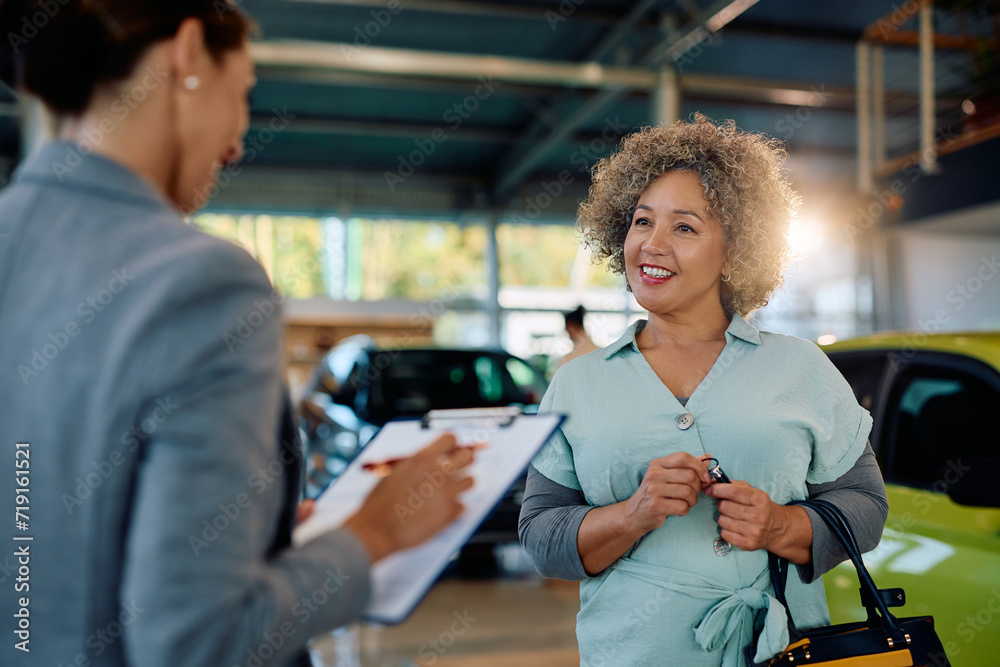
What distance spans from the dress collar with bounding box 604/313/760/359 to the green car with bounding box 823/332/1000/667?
743mm

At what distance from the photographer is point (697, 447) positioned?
1270 mm

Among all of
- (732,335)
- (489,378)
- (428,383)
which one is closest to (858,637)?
(732,335)

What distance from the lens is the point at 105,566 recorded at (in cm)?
60

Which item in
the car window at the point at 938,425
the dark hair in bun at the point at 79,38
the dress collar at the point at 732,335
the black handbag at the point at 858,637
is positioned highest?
the dark hair in bun at the point at 79,38

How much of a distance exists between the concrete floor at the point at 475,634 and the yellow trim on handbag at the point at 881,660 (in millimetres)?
2122

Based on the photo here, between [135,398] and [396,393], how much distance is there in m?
4.53

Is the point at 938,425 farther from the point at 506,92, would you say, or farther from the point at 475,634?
the point at 506,92

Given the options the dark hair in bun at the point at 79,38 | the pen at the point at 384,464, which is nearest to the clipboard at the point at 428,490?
the pen at the point at 384,464

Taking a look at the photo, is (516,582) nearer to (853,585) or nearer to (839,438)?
(853,585)

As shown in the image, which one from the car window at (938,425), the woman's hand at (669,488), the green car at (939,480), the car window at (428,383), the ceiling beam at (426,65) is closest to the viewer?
the woman's hand at (669,488)

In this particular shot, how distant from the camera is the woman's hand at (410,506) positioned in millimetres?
705

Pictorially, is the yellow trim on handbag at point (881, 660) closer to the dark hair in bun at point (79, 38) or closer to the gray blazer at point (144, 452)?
the gray blazer at point (144, 452)

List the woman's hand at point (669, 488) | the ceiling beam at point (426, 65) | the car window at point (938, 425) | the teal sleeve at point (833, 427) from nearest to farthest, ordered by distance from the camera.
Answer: the woman's hand at point (669, 488) → the teal sleeve at point (833, 427) → the car window at point (938, 425) → the ceiling beam at point (426, 65)

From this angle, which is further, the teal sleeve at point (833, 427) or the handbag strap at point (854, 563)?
the teal sleeve at point (833, 427)
